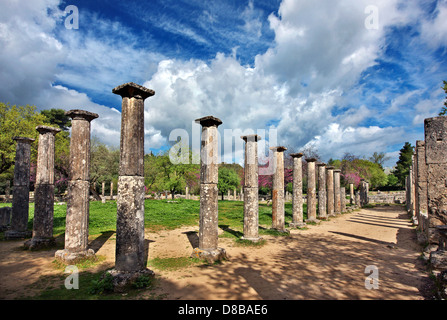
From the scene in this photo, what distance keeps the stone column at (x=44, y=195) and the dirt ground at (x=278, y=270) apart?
2.20 feet

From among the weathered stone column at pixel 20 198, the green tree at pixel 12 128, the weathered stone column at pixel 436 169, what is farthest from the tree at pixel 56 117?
the weathered stone column at pixel 436 169

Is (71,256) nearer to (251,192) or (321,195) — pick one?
(251,192)

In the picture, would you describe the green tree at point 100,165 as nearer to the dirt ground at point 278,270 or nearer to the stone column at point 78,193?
the dirt ground at point 278,270

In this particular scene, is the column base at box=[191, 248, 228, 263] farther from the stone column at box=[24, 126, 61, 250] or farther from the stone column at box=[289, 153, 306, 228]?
the stone column at box=[289, 153, 306, 228]

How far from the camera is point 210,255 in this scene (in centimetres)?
792

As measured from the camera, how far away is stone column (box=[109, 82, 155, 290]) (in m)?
6.03

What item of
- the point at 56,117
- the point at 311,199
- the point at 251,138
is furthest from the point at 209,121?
the point at 56,117

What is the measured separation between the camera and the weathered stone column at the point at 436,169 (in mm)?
8422

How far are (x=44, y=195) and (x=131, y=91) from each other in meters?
6.30
